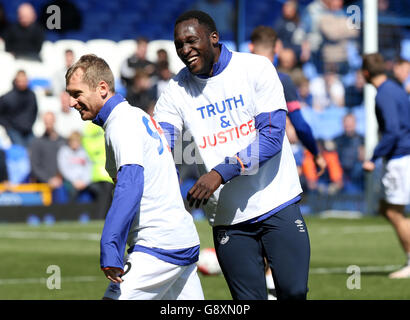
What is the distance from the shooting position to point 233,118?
5.66 metres

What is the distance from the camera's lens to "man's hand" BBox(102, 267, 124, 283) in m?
4.75

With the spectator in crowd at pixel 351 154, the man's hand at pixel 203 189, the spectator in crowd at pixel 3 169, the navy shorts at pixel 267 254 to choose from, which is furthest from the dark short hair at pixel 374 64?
the spectator in crowd at pixel 351 154

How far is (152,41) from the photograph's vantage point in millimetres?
22672

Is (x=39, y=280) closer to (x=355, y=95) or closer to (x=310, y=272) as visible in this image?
(x=310, y=272)

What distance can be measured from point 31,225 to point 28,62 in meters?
4.54

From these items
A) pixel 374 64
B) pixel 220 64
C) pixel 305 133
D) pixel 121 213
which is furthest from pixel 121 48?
pixel 121 213

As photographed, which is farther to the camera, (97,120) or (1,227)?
(1,227)

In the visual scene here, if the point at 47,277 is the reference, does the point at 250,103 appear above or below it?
above

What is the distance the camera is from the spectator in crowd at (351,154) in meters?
19.8

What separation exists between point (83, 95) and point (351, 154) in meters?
15.4

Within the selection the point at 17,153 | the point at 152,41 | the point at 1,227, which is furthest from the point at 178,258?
the point at 152,41
